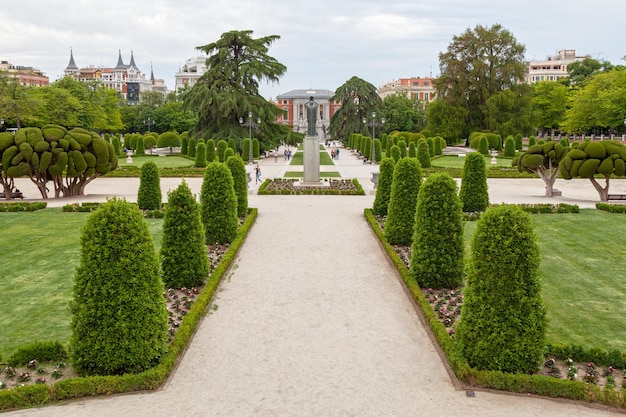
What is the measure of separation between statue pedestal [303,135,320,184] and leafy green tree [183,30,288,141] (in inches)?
778

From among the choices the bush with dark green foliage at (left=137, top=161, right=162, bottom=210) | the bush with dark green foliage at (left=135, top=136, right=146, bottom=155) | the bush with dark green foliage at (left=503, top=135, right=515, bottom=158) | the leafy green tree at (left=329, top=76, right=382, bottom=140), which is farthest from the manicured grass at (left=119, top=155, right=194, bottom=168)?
the bush with dark green foliage at (left=503, top=135, right=515, bottom=158)

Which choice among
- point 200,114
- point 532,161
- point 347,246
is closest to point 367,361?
point 347,246

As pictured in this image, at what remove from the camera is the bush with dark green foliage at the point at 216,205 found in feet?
45.8

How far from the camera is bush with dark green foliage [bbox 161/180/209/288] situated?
1038cm

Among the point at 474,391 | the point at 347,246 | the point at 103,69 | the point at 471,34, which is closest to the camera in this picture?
the point at 474,391

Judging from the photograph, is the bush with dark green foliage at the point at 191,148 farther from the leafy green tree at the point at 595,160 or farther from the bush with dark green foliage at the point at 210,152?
the leafy green tree at the point at 595,160

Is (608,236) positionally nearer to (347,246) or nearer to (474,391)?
(347,246)

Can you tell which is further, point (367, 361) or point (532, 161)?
point (532, 161)

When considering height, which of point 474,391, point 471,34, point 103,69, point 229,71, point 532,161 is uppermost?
point 103,69

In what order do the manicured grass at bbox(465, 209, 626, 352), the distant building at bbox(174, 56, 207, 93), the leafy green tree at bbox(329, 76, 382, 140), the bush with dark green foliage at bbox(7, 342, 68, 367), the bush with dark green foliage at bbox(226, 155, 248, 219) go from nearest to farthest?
the bush with dark green foliage at bbox(7, 342, 68, 367), the manicured grass at bbox(465, 209, 626, 352), the bush with dark green foliage at bbox(226, 155, 248, 219), the leafy green tree at bbox(329, 76, 382, 140), the distant building at bbox(174, 56, 207, 93)

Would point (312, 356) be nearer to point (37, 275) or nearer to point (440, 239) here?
point (440, 239)

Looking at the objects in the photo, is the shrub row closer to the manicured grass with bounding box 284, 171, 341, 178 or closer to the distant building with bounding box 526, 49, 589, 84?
the manicured grass with bounding box 284, 171, 341, 178

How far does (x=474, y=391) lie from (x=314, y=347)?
217cm

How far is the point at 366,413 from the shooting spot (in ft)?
20.0
